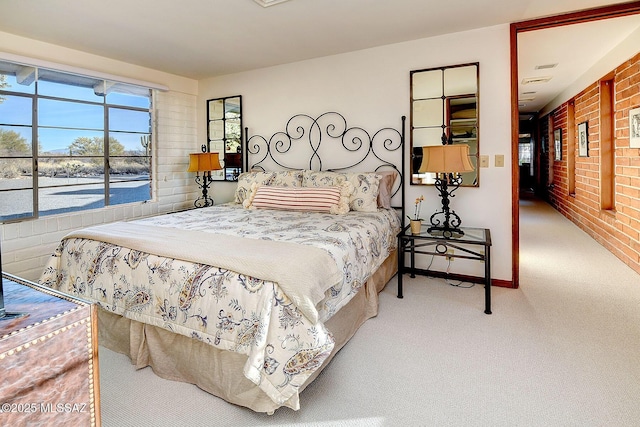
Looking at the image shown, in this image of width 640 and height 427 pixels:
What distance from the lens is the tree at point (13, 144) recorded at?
10.5 ft

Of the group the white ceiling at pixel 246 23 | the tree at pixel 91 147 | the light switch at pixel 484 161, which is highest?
the white ceiling at pixel 246 23

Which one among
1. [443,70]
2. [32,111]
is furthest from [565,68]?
[32,111]

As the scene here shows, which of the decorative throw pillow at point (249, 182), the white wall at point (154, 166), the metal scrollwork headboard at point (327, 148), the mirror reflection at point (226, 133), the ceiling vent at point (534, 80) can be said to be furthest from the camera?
the ceiling vent at point (534, 80)

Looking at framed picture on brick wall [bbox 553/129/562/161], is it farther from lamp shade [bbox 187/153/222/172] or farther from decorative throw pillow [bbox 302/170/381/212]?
lamp shade [bbox 187/153/222/172]

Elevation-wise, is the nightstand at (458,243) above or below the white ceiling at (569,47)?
below

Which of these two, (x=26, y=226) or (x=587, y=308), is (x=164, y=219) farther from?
(x=587, y=308)

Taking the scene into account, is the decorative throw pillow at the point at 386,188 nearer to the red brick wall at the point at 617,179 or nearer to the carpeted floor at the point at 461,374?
the carpeted floor at the point at 461,374

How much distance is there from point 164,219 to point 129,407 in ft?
4.97

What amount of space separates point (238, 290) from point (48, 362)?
1014 millimetres

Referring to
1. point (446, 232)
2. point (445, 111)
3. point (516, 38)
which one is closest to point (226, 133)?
point (445, 111)

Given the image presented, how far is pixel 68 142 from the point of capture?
3.69 meters

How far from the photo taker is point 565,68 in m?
5.21

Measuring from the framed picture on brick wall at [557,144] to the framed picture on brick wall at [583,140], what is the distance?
5.46ft

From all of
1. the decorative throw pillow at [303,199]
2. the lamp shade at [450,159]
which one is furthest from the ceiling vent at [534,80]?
the decorative throw pillow at [303,199]
